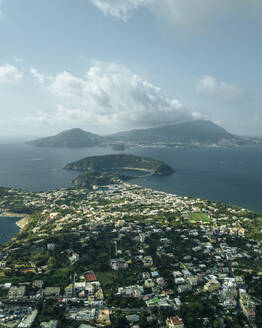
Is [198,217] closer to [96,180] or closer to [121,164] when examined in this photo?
[96,180]

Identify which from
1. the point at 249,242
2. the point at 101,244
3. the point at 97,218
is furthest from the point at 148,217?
the point at 249,242

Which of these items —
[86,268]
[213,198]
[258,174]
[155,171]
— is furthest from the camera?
[155,171]

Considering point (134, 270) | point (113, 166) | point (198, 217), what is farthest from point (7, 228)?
point (113, 166)

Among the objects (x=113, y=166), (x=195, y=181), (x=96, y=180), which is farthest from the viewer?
(x=113, y=166)

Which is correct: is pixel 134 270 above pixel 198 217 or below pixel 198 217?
above

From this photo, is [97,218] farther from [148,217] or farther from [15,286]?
[15,286]

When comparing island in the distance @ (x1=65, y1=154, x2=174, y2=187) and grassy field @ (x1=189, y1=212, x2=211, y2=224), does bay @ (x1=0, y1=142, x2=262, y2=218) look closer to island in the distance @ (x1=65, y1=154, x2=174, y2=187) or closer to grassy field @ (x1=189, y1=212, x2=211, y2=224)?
island in the distance @ (x1=65, y1=154, x2=174, y2=187)

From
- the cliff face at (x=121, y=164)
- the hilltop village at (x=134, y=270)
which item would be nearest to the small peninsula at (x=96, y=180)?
the cliff face at (x=121, y=164)
